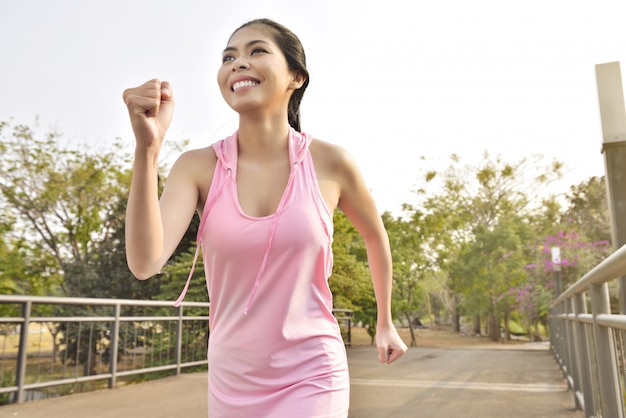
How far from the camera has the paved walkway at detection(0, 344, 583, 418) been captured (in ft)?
16.3

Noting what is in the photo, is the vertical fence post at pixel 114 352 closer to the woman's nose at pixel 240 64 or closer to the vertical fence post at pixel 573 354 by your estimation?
the vertical fence post at pixel 573 354

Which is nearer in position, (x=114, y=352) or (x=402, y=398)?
(x=402, y=398)

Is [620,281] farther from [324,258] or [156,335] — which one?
[156,335]

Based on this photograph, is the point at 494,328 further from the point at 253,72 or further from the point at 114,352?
the point at 253,72

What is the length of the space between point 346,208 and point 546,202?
23315 mm

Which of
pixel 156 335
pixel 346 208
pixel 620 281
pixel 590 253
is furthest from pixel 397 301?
pixel 346 208

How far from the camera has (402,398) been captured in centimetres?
584

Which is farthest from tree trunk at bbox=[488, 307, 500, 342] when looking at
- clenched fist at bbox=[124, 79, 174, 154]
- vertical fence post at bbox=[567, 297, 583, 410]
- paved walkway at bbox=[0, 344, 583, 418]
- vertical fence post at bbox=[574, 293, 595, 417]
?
clenched fist at bbox=[124, 79, 174, 154]

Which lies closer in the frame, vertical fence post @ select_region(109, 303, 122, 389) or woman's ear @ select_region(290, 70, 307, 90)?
woman's ear @ select_region(290, 70, 307, 90)

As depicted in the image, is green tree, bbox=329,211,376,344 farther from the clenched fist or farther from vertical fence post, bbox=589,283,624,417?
the clenched fist

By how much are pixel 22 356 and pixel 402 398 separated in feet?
12.3

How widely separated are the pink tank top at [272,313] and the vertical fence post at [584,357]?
2.82m

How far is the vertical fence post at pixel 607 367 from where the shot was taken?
2.54 meters

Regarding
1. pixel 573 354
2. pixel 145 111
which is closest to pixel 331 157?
pixel 145 111
